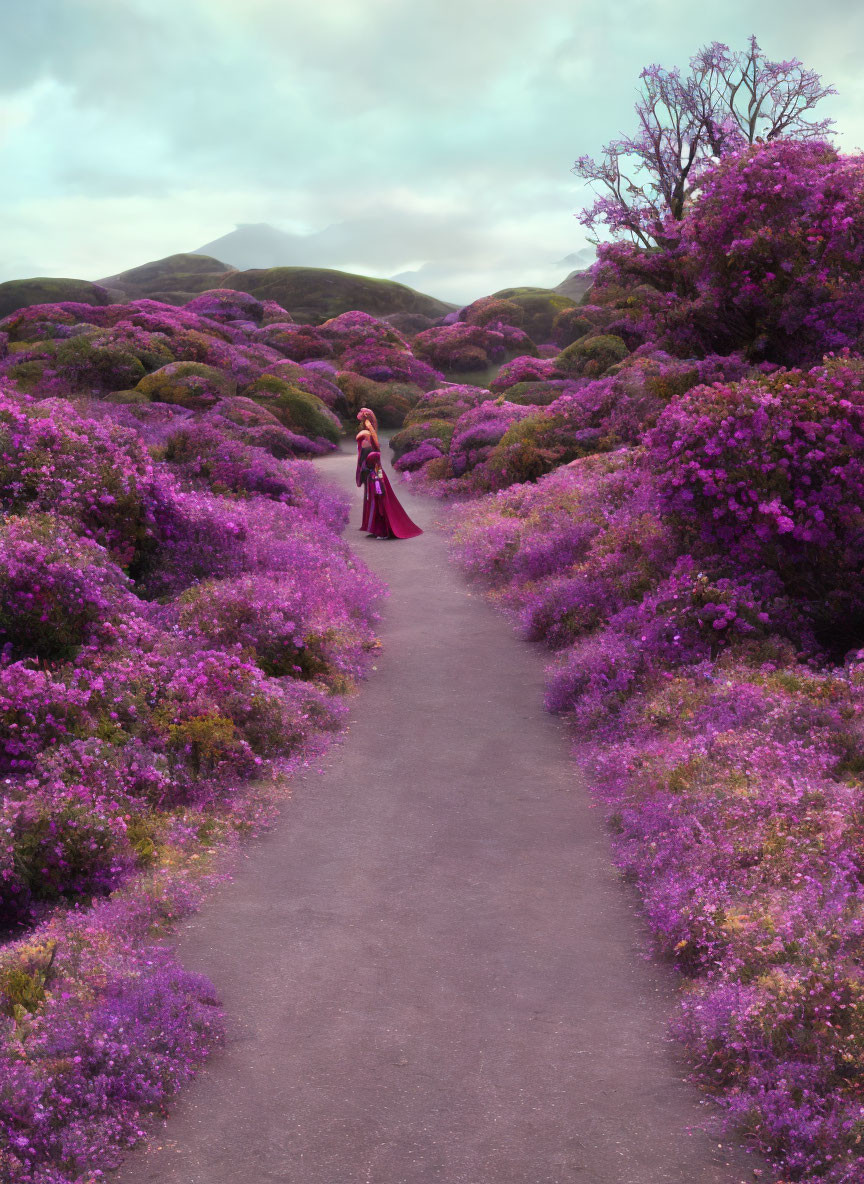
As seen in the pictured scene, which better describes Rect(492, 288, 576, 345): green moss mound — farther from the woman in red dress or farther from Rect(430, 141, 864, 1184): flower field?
the woman in red dress

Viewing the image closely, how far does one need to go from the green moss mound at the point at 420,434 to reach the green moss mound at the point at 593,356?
16.2 ft

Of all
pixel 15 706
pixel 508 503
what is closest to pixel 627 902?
pixel 15 706

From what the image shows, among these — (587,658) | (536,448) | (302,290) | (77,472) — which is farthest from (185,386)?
(302,290)

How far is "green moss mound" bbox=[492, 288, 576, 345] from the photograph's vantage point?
54125 mm

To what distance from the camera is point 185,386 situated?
999 inches

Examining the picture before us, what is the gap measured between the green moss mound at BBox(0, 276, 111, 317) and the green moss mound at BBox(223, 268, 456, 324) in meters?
9.91

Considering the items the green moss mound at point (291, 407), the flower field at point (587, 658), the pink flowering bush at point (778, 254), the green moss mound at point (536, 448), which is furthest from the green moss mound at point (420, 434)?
the pink flowering bush at point (778, 254)

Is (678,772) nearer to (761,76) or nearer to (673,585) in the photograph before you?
(673,585)

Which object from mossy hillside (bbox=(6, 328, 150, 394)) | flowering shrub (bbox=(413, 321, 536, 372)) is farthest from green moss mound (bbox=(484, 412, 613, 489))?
flowering shrub (bbox=(413, 321, 536, 372))

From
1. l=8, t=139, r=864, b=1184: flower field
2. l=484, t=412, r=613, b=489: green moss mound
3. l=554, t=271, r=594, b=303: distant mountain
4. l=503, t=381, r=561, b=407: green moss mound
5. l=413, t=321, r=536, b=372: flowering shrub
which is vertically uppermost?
l=554, t=271, r=594, b=303: distant mountain

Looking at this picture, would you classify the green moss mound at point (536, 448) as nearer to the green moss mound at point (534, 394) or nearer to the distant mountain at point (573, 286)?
the green moss mound at point (534, 394)

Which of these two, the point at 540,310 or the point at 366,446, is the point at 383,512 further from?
the point at 540,310

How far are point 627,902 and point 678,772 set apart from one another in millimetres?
1467

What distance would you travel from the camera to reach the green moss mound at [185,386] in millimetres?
25031
